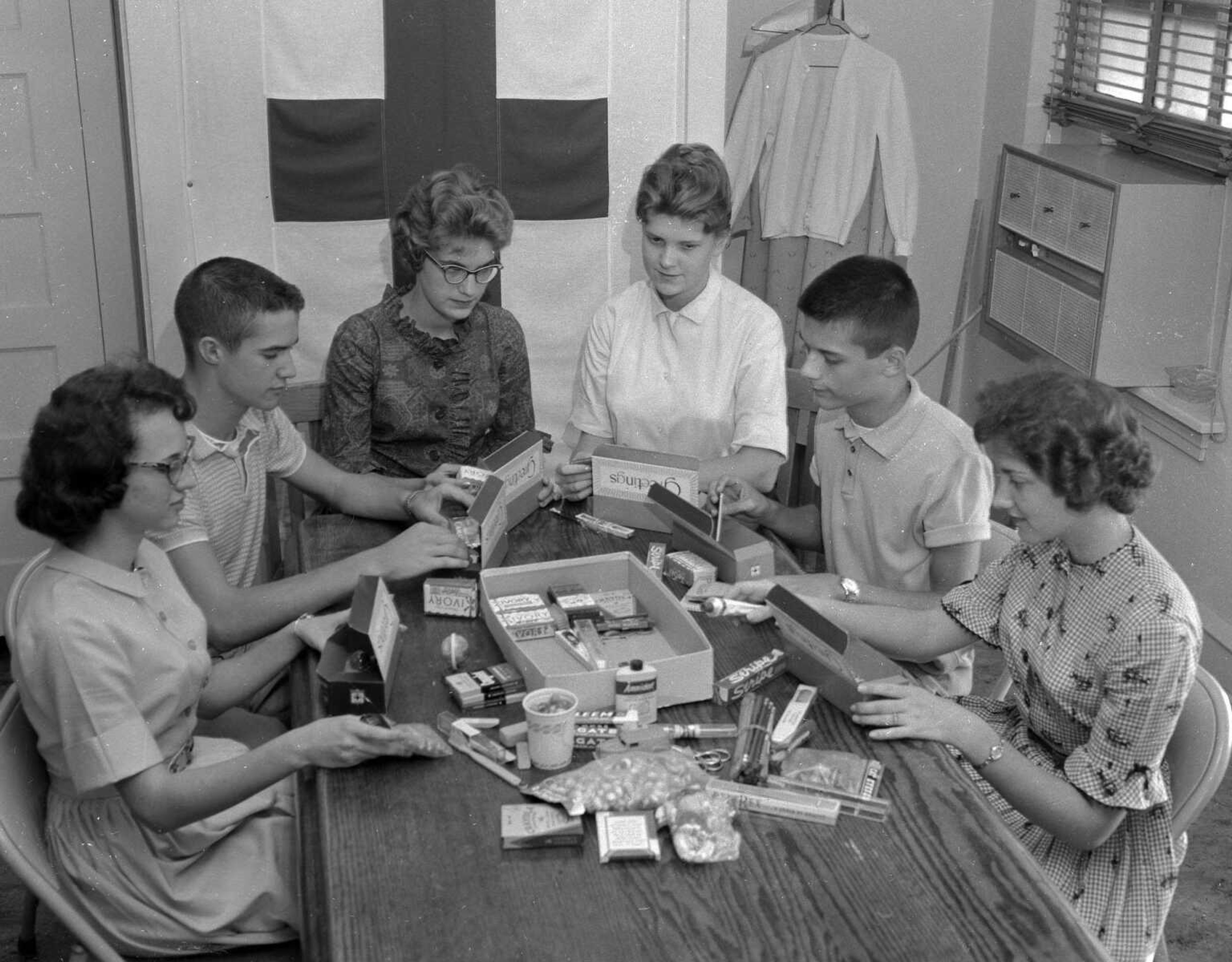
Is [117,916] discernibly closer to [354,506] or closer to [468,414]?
[354,506]

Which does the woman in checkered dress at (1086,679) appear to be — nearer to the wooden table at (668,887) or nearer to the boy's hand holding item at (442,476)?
the wooden table at (668,887)

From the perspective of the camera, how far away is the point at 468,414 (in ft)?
9.39

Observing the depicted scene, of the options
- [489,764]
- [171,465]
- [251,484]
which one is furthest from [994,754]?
[251,484]

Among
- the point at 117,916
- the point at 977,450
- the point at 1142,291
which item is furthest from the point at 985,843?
the point at 1142,291

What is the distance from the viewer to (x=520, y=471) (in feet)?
8.04

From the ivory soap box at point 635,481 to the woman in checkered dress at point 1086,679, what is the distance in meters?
0.62

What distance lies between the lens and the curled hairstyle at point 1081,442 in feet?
5.80

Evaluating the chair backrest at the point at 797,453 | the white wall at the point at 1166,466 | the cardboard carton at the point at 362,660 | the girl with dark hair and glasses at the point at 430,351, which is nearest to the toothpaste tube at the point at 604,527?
the girl with dark hair and glasses at the point at 430,351

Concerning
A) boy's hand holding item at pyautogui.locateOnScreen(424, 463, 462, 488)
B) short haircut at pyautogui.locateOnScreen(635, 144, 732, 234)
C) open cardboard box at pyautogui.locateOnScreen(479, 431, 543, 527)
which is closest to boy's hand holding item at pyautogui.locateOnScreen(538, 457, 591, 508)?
open cardboard box at pyautogui.locateOnScreen(479, 431, 543, 527)

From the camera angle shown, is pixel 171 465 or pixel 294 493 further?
pixel 294 493

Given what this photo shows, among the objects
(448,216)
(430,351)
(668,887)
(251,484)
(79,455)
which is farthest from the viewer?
(430,351)

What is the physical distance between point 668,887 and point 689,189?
164 centimetres

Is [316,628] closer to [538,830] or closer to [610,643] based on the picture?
[610,643]

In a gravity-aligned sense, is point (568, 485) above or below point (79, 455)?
below
